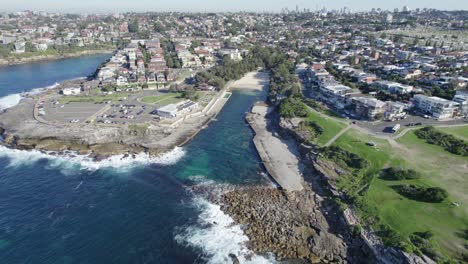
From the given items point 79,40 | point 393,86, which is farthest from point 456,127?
point 79,40

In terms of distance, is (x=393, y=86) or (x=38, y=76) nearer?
(x=393, y=86)

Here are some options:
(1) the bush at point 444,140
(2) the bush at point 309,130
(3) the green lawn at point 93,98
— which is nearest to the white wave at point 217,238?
(2) the bush at point 309,130

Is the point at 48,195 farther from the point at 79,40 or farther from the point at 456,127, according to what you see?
the point at 79,40

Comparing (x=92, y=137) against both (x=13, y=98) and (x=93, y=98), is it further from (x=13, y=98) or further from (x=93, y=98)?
(x=13, y=98)

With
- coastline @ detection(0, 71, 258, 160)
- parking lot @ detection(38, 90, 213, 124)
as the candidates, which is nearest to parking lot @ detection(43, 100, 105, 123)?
parking lot @ detection(38, 90, 213, 124)

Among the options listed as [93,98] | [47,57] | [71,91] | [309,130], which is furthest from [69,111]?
[47,57]
